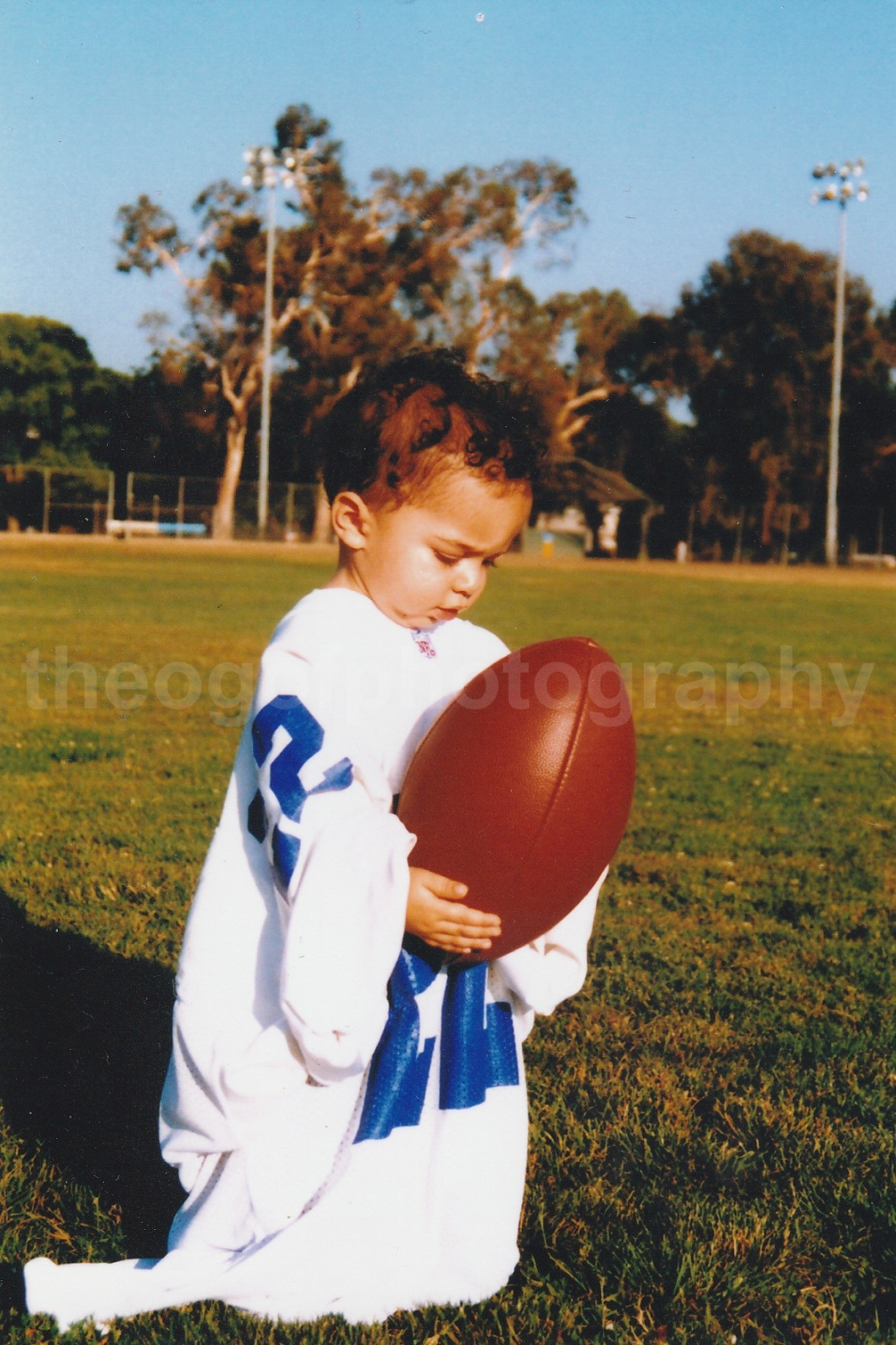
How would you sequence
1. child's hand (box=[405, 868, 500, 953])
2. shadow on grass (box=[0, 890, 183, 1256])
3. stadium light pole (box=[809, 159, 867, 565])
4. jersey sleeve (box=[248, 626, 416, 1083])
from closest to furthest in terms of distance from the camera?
jersey sleeve (box=[248, 626, 416, 1083]) < child's hand (box=[405, 868, 500, 953]) < shadow on grass (box=[0, 890, 183, 1256]) < stadium light pole (box=[809, 159, 867, 565])

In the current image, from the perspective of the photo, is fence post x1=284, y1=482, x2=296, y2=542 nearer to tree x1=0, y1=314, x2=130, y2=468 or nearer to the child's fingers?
tree x1=0, y1=314, x2=130, y2=468

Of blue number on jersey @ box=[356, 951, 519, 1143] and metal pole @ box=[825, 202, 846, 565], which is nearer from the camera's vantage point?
blue number on jersey @ box=[356, 951, 519, 1143]

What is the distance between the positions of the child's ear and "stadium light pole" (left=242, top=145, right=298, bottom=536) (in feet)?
112

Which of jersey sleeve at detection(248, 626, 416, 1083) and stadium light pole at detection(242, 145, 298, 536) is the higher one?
stadium light pole at detection(242, 145, 298, 536)

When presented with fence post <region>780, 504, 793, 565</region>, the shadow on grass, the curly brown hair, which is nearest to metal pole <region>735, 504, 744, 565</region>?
fence post <region>780, 504, 793, 565</region>

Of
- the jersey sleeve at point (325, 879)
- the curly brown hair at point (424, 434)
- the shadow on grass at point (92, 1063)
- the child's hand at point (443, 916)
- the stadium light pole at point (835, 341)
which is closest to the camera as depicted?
the jersey sleeve at point (325, 879)

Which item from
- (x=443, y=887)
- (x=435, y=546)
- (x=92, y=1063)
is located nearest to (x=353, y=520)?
(x=435, y=546)

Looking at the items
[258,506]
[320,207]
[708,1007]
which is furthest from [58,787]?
[320,207]

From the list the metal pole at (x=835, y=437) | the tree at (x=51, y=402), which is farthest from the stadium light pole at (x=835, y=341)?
the tree at (x=51, y=402)

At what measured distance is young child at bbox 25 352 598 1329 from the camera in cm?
197

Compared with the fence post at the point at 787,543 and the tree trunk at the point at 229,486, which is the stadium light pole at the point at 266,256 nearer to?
the tree trunk at the point at 229,486

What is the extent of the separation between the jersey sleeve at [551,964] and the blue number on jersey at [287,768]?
0.50 metres

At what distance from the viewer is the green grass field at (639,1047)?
2.28m

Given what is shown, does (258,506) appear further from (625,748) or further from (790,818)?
(625,748)
